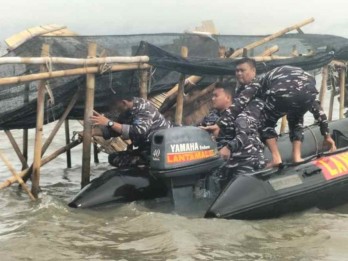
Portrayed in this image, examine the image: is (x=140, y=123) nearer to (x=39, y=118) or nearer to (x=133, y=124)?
(x=133, y=124)

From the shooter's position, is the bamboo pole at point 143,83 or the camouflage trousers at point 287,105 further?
the bamboo pole at point 143,83

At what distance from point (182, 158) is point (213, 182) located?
698 mm

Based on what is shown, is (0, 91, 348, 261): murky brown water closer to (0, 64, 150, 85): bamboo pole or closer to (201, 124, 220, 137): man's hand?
(201, 124, 220, 137): man's hand

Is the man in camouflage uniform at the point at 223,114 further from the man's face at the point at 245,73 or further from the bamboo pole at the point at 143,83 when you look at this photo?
the bamboo pole at the point at 143,83

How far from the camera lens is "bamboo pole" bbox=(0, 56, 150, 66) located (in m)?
6.12

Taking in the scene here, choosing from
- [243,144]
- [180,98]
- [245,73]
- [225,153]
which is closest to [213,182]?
[225,153]

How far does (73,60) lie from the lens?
663 cm

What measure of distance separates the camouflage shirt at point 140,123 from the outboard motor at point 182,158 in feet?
1.73

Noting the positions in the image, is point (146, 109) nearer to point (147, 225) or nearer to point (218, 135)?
point (218, 135)

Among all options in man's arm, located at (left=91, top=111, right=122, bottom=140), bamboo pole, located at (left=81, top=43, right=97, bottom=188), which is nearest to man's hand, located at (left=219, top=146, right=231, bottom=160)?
man's arm, located at (left=91, top=111, right=122, bottom=140)

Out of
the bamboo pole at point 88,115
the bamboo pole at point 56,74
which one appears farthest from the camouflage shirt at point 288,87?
the bamboo pole at point 88,115

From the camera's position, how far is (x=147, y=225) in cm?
554

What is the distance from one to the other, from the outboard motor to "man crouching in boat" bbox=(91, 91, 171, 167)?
0.55 m

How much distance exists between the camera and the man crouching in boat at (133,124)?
6.39 meters
